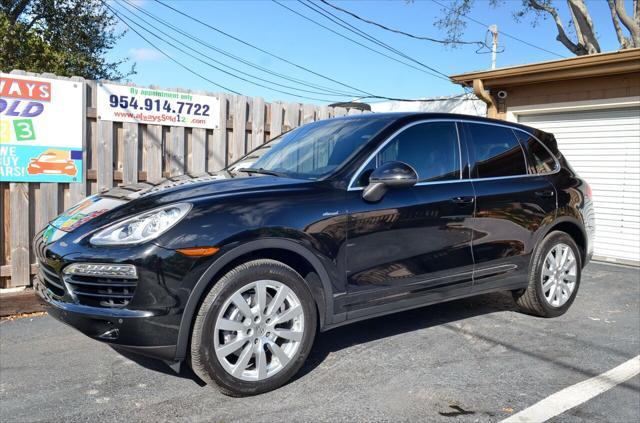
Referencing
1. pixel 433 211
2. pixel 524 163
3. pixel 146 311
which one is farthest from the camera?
pixel 524 163

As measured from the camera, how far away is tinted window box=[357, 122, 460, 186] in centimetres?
397

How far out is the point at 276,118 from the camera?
290 inches

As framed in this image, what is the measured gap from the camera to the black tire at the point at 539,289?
4.82 metres

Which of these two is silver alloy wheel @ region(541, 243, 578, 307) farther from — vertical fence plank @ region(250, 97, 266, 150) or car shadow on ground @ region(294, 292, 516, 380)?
vertical fence plank @ region(250, 97, 266, 150)

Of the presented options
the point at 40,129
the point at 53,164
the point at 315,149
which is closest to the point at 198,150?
the point at 53,164

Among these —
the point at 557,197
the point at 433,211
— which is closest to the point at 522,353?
the point at 433,211

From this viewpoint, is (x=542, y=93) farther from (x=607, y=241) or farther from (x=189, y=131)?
(x=189, y=131)

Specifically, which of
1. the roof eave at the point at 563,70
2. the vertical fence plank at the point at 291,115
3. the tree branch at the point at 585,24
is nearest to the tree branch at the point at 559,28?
the tree branch at the point at 585,24

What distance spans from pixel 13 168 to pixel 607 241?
331 inches

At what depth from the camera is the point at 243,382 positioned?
10.3 feet

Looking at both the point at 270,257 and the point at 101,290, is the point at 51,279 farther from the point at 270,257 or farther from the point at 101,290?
the point at 270,257

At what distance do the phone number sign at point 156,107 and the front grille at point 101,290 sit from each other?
11.1ft

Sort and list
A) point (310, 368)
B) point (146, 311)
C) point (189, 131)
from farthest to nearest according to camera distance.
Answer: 1. point (189, 131)
2. point (310, 368)
3. point (146, 311)

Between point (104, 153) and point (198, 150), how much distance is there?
1.16m
